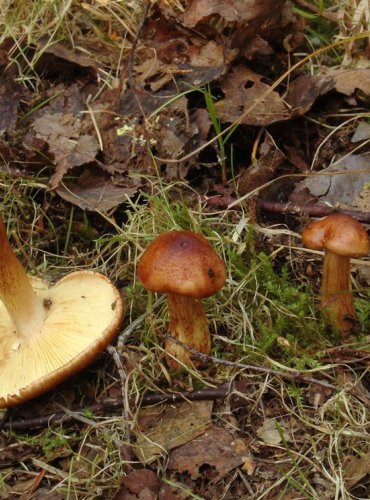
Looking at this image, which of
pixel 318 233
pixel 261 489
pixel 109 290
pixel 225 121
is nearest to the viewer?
pixel 261 489

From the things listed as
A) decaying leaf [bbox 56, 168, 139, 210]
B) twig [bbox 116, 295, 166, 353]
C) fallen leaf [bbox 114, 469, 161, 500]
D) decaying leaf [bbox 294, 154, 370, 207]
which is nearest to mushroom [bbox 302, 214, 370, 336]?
decaying leaf [bbox 294, 154, 370, 207]

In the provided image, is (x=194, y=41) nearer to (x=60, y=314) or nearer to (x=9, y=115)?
(x=9, y=115)

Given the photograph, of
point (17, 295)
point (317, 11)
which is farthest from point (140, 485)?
point (317, 11)

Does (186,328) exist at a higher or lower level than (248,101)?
lower

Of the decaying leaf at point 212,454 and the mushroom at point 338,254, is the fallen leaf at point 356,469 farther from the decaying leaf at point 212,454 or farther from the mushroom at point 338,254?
the mushroom at point 338,254

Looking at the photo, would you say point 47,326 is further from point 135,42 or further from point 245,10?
point 245,10

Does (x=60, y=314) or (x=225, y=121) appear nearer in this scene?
(x=60, y=314)

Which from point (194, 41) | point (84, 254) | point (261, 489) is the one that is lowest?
point (261, 489)

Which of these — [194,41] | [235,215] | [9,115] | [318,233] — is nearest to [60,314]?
[235,215]
